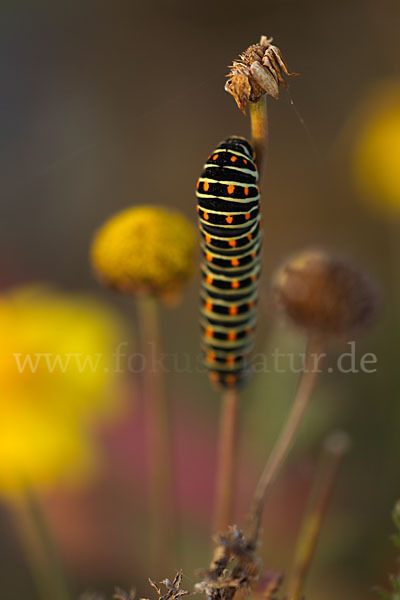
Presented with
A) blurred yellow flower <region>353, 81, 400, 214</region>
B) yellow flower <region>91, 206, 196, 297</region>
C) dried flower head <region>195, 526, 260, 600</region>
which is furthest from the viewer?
blurred yellow flower <region>353, 81, 400, 214</region>

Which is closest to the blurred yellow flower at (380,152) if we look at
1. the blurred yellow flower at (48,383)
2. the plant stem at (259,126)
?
the blurred yellow flower at (48,383)

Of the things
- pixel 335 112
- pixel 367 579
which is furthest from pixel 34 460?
pixel 335 112

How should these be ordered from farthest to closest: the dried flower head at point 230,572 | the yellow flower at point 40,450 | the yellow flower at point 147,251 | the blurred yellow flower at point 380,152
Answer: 1. the blurred yellow flower at point 380,152
2. the yellow flower at point 40,450
3. the yellow flower at point 147,251
4. the dried flower head at point 230,572

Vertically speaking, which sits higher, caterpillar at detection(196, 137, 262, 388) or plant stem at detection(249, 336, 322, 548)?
caterpillar at detection(196, 137, 262, 388)

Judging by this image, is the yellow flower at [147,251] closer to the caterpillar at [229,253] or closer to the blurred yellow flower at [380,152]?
the caterpillar at [229,253]

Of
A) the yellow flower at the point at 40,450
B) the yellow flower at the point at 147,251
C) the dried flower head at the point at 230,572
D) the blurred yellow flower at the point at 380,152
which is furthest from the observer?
the blurred yellow flower at the point at 380,152

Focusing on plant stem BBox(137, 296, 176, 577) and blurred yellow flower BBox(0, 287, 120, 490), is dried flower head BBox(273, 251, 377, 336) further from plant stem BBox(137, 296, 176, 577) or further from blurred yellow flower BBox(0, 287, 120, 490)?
blurred yellow flower BBox(0, 287, 120, 490)

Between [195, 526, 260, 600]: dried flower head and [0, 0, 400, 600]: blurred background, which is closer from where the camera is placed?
[195, 526, 260, 600]: dried flower head

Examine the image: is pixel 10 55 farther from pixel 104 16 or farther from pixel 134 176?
pixel 134 176

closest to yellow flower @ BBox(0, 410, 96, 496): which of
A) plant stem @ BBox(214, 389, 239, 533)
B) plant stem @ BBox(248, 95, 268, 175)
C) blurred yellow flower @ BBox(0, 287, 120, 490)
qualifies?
blurred yellow flower @ BBox(0, 287, 120, 490)
